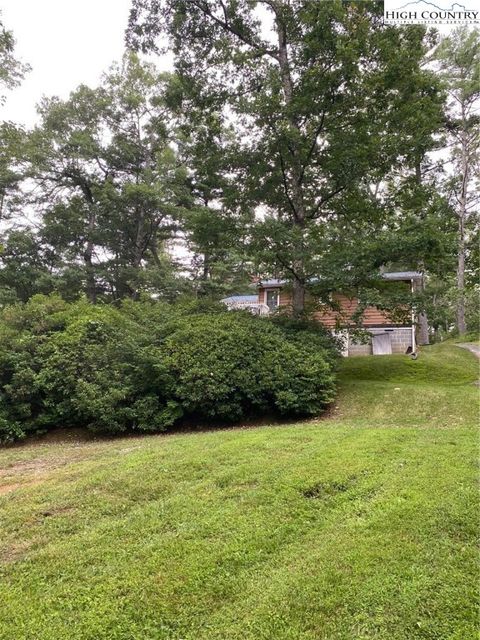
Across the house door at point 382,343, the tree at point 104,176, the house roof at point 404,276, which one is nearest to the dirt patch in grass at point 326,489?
the house door at point 382,343

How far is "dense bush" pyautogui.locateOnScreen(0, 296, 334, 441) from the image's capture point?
7.18 metres

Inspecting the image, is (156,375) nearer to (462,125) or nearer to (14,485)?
(14,485)

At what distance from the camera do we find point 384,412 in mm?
6992

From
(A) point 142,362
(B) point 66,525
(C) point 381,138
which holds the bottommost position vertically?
(B) point 66,525

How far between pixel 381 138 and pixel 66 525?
8.79 meters

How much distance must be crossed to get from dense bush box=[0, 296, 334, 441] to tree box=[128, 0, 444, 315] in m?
2.17

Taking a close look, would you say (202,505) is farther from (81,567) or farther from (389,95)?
(389,95)

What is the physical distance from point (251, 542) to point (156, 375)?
16.7 ft

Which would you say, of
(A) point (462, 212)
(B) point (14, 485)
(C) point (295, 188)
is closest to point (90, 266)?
→ (C) point (295, 188)

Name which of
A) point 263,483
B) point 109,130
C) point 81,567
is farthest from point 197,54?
point 109,130

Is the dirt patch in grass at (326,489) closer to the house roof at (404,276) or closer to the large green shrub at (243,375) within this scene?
the large green shrub at (243,375)

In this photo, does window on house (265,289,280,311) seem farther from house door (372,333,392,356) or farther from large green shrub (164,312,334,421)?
large green shrub (164,312,334,421)

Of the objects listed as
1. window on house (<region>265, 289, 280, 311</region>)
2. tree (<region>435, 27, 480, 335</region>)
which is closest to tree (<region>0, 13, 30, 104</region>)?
window on house (<region>265, 289, 280, 311</region>)

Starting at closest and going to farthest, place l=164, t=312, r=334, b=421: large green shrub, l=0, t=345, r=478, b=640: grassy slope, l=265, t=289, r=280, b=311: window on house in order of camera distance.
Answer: l=0, t=345, r=478, b=640: grassy slope, l=164, t=312, r=334, b=421: large green shrub, l=265, t=289, r=280, b=311: window on house
